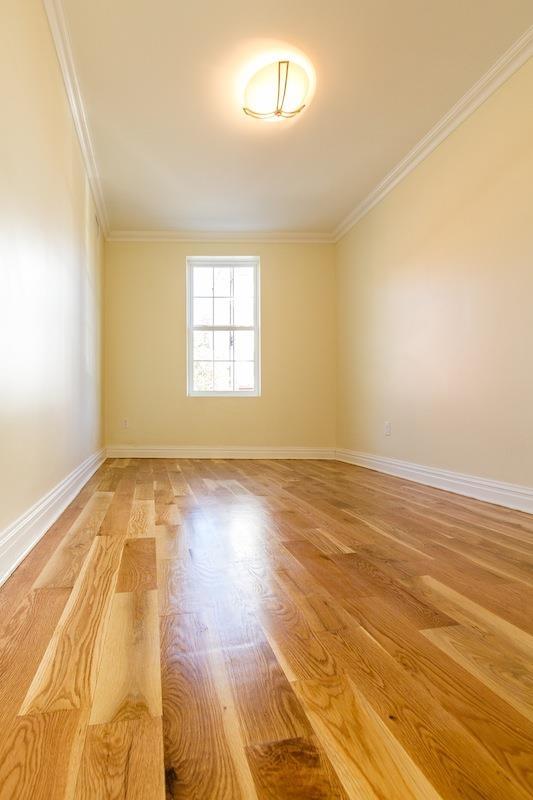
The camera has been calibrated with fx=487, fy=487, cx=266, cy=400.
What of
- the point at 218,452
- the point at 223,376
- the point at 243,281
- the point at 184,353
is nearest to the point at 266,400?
the point at 223,376

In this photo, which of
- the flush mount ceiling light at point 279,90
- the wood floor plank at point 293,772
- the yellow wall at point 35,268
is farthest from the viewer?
the flush mount ceiling light at point 279,90

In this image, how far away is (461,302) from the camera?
10.2 feet

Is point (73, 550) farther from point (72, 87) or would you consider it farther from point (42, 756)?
point (72, 87)

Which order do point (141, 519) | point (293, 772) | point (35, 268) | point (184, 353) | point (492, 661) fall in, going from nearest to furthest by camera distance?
point (293, 772)
point (492, 661)
point (35, 268)
point (141, 519)
point (184, 353)

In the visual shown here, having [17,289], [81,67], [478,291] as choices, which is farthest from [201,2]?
[478,291]

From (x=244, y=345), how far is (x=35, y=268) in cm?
377

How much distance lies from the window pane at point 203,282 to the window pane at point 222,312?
149mm

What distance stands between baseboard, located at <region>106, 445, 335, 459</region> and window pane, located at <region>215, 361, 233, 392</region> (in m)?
0.71

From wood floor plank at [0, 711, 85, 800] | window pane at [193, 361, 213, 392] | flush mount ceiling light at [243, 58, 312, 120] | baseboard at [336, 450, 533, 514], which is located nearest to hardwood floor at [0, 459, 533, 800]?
wood floor plank at [0, 711, 85, 800]

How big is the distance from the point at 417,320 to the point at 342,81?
5.47 ft

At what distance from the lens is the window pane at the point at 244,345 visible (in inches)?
223

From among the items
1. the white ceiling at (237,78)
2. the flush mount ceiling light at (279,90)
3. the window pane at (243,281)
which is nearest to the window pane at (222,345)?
the window pane at (243,281)

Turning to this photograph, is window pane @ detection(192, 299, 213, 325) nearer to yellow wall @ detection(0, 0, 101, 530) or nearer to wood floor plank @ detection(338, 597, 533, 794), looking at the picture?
yellow wall @ detection(0, 0, 101, 530)

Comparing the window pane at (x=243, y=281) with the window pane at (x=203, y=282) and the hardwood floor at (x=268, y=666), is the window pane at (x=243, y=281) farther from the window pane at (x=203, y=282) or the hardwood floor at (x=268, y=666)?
the hardwood floor at (x=268, y=666)
